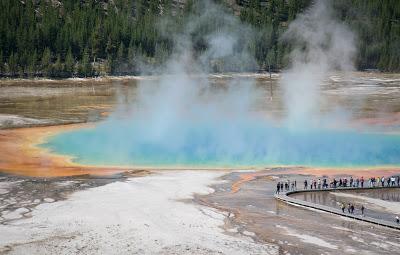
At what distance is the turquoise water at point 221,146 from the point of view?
23.8 m

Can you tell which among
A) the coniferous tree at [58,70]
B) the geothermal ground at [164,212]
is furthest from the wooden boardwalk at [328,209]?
the coniferous tree at [58,70]

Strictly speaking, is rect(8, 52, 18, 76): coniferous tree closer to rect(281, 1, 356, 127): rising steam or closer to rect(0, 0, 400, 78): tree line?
rect(0, 0, 400, 78): tree line

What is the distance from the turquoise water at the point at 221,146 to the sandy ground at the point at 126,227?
5.44m

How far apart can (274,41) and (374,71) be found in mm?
12185

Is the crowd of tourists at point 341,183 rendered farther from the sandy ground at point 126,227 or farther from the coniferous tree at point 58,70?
the coniferous tree at point 58,70

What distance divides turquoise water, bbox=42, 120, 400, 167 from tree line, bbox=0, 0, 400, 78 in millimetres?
28120

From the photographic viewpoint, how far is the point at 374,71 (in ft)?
218

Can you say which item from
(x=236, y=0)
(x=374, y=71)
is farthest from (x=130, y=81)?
(x=236, y=0)

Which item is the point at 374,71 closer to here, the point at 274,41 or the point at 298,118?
the point at 274,41

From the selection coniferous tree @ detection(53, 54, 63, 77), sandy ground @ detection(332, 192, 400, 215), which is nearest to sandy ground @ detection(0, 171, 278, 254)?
sandy ground @ detection(332, 192, 400, 215)

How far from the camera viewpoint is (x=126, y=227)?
14.7m

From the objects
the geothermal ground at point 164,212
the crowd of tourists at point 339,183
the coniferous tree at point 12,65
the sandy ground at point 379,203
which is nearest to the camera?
the geothermal ground at point 164,212

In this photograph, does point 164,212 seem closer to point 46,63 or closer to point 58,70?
point 58,70

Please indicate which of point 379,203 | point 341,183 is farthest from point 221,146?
point 379,203
